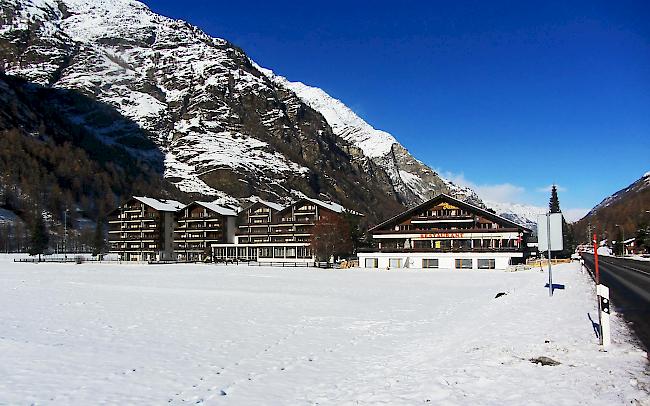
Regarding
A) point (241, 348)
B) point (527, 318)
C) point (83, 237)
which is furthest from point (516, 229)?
point (83, 237)

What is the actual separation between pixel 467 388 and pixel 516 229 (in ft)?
243

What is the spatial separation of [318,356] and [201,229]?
109157mm

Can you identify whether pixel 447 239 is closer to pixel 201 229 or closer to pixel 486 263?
pixel 486 263

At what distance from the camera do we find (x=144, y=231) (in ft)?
406

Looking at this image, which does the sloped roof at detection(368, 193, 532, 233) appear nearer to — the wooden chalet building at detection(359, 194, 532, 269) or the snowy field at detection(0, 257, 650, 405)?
the wooden chalet building at detection(359, 194, 532, 269)

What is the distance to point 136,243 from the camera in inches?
4924

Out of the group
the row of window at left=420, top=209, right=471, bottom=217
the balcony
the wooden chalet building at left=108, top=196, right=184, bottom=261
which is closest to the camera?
the balcony

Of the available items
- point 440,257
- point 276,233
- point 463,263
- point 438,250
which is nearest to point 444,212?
point 438,250

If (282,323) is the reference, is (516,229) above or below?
above

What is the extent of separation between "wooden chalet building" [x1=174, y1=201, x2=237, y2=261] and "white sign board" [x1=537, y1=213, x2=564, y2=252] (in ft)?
327

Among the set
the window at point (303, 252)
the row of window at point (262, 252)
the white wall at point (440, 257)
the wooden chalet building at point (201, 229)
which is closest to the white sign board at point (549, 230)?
the white wall at point (440, 257)

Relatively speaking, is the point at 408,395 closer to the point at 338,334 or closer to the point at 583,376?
the point at 583,376

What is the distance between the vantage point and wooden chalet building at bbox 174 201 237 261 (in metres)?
119

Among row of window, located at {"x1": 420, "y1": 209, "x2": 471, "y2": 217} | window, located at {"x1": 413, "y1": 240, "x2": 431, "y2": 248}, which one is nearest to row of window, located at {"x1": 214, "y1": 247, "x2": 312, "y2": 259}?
window, located at {"x1": 413, "y1": 240, "x2": 431, "y2": 248}
